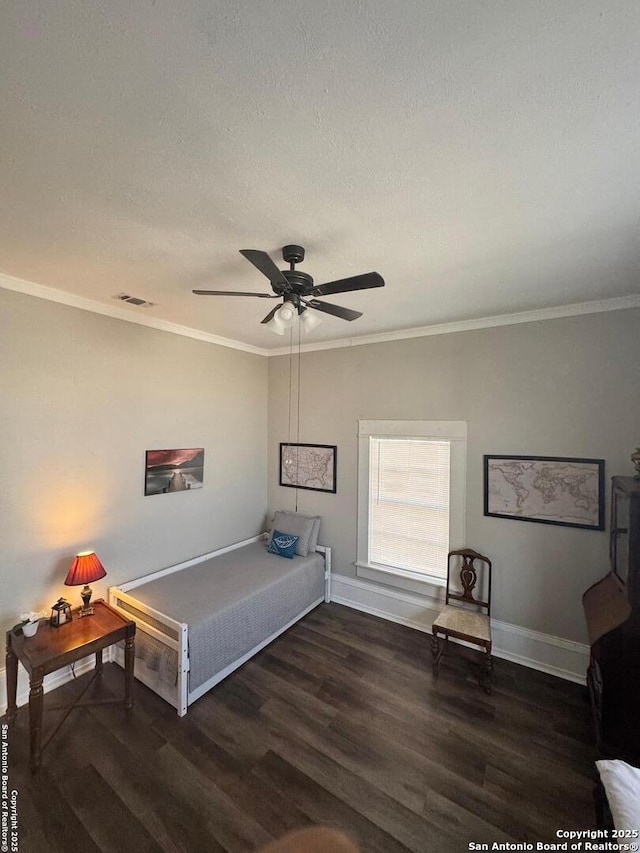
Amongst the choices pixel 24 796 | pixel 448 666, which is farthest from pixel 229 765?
pixel 448 666

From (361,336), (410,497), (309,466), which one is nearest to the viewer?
(410,497)

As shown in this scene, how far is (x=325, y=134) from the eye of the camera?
1187 millimetres

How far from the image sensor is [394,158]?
1.28 metres

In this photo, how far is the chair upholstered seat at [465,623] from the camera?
271 centimetres

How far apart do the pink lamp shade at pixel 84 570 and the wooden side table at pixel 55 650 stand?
30 cm

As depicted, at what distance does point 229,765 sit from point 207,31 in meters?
3.23

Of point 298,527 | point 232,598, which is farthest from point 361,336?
point 232,598

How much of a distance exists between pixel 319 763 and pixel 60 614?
2.00m

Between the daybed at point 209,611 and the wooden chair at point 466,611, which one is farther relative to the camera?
the wooden chair at point 466,611

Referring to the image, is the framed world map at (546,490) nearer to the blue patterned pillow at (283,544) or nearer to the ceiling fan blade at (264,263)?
the blue patterned pillow at (283,544)

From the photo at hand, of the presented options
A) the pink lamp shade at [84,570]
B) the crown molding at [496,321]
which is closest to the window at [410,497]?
the crown molding at [496,321]

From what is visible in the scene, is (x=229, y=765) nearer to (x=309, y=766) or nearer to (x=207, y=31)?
(x=309, y=766)

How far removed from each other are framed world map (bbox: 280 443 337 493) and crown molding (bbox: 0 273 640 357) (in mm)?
1215

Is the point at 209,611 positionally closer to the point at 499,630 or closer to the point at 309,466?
the point at 309,466
